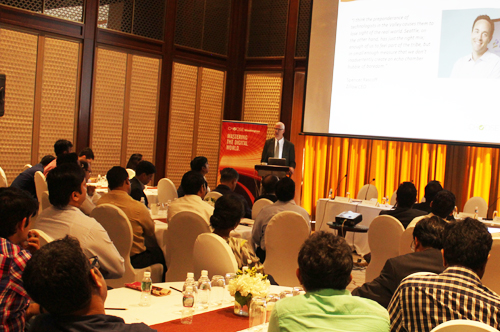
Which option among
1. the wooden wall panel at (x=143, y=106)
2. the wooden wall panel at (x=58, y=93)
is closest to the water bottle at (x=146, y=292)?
the wooden wall panel at (x=58, y=93)

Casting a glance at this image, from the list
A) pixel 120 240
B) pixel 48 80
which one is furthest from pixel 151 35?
pixel 120 240

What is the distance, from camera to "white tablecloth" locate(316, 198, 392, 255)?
22.0 ft

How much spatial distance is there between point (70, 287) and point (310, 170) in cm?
863

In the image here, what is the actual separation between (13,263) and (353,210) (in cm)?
552

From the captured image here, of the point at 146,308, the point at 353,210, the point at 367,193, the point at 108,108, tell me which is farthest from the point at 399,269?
the point at 108,108

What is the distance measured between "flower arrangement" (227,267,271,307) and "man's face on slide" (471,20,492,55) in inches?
202

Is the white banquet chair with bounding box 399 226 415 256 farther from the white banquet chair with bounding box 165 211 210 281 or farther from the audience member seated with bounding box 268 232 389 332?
the audience member seated with bounding box 268 232 389 332

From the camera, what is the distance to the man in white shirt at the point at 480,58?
5.92 m

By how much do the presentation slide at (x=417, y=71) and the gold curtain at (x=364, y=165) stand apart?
213 cm

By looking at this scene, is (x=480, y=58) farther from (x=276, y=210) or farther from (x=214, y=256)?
(x=214, y=256)

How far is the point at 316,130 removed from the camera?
24.7ft

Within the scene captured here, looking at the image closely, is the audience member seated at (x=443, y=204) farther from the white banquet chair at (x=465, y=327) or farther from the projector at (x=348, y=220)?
the white banquet chair at (x=465, y=327)

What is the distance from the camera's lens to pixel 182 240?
12.5 feet

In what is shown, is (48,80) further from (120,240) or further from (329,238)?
(329,238)
